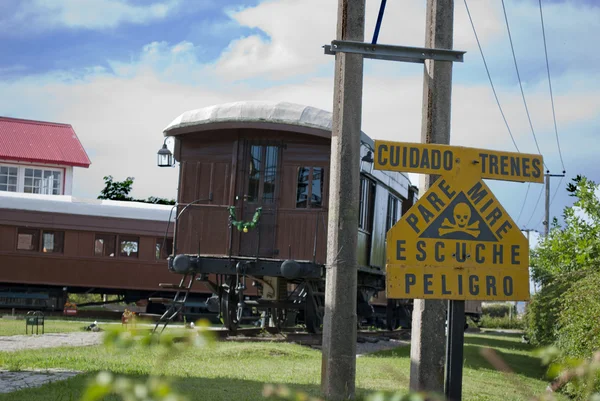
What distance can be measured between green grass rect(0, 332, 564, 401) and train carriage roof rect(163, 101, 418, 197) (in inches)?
155

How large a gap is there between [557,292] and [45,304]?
16730 mm

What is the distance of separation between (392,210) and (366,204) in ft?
10.6

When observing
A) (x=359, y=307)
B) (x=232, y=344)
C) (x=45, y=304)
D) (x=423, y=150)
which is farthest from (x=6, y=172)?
(x=423, y=150)

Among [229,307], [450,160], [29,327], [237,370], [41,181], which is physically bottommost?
[29,327]

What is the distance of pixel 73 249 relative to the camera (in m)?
27.1

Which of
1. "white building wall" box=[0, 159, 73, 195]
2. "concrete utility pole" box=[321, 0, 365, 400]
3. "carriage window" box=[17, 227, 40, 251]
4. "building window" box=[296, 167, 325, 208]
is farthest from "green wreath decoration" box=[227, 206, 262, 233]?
"white building wall" box=[0, 159, 73, 195]

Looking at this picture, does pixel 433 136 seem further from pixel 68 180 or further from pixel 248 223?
Result: pixel 68 180

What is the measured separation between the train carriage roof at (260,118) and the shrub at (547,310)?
4.29 m

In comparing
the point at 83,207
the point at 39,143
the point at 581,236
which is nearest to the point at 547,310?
the point at 581,236

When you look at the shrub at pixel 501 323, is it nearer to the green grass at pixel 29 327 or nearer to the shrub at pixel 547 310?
the green grass at pixel 29 327

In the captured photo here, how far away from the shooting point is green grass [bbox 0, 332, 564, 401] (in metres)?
8.78

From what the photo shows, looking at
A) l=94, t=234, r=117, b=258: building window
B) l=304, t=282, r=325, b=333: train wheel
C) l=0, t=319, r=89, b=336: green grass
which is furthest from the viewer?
l=94, t=234, r=117, b=258: building window

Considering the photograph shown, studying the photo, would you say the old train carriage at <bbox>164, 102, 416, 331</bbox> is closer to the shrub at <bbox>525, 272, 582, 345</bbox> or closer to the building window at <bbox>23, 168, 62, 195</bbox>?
the shrub at <bbox>525, 272, 582, 345</bbox>

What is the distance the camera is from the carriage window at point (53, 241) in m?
27.1
